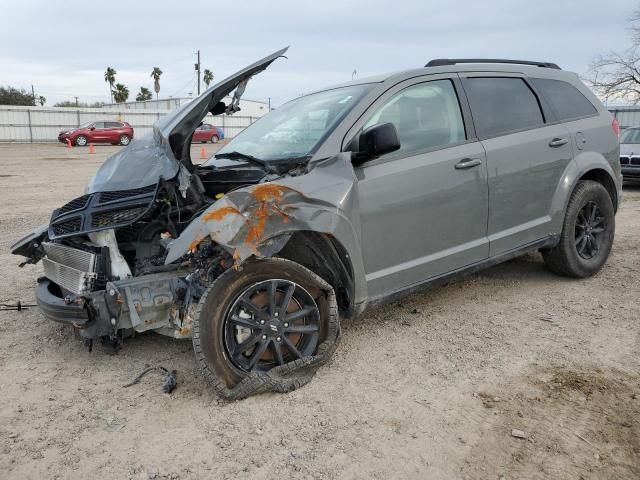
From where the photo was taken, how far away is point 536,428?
8.86 feet

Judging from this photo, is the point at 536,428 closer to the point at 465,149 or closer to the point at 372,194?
the point at 372,194

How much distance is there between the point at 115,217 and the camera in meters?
3.18

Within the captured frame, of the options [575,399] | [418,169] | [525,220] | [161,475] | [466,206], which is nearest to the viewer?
[161,475]

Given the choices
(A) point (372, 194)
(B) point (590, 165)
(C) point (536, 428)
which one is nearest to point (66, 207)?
(A) point (372, 194)

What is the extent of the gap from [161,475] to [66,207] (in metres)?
1.82

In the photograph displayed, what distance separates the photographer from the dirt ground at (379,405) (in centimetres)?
247

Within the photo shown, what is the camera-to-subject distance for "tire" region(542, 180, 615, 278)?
471cm

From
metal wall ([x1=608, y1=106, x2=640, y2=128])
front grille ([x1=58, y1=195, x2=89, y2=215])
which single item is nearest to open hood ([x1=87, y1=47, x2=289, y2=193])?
front grille ([x1=58, y1=195, x2=89, y2=215])

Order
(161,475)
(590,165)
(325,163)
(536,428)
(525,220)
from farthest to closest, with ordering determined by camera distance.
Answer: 1. (590,165)
2. (525,220)
3. (325,163)
4. (536,428)
5. (161,475)

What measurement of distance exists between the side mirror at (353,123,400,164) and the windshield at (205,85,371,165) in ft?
1.07

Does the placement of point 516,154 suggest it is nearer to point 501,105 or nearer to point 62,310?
point 501,105

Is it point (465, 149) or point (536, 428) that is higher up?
point (465, 149)

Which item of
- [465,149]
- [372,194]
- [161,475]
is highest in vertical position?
[465,149]

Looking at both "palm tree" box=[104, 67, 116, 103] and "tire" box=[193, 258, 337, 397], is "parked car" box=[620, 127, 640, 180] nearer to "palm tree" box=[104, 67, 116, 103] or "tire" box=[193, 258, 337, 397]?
"tire" box=[193, 258, 337, 397]
